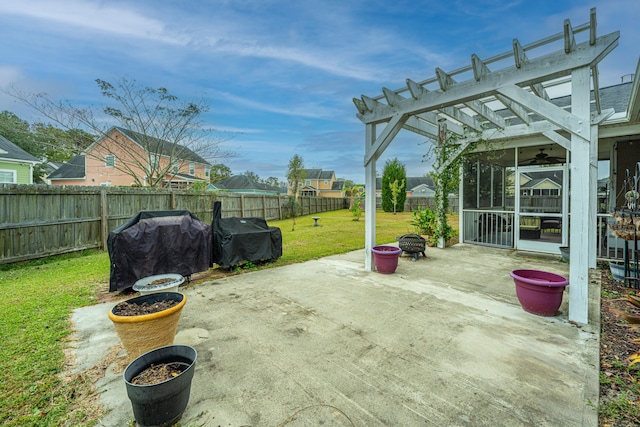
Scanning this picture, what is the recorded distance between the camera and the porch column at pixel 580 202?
9.66 ft

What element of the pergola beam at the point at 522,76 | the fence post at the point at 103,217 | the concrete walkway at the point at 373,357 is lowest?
the concrete walkway at the point at 373,357

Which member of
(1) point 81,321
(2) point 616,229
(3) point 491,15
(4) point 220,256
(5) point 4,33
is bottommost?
(1) point 81,321

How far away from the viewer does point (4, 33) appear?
23.1 feet

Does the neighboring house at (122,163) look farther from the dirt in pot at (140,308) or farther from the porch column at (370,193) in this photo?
the dirt in pot at (140,308)

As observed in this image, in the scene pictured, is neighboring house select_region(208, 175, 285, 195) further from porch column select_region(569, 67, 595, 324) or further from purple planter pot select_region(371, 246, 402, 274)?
porch column select_region(569, 67, 595, 324)

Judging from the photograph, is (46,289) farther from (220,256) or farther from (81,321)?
(220,256)

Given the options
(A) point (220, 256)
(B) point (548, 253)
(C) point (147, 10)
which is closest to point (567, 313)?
(B) point (548, 253)

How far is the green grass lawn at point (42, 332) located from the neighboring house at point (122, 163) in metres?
7.73

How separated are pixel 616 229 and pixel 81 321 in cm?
669

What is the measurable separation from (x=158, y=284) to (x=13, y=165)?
14957 millimetres

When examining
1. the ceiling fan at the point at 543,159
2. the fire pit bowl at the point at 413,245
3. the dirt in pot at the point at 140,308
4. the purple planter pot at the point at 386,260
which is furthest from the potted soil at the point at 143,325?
the ceiling fan at the point at 543,159

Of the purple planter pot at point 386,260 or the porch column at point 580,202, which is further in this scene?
the purple planter pot at point 386,260

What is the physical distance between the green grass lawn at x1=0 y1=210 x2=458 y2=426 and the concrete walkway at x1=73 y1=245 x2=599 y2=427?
18cm

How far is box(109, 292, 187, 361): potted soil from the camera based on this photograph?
211cm
